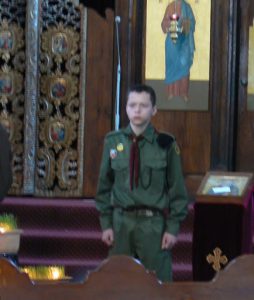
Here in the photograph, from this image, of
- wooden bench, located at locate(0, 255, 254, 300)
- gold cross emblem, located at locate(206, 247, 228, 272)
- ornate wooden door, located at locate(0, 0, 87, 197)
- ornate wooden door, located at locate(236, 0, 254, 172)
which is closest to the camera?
wooden bench, located at locate(0, 255, 254, 300)

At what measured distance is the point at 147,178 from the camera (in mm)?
5230

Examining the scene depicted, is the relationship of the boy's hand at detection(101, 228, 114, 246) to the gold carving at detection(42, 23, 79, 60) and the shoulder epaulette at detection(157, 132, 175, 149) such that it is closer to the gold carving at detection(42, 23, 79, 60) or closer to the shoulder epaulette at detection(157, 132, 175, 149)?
the shoulder epaulette at detection(157, 132, 175, 149)

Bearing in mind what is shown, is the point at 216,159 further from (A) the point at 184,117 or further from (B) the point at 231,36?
(B) the point at 231,36

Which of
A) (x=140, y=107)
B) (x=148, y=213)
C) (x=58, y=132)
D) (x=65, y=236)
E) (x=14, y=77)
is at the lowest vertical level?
(x=65, y=236)

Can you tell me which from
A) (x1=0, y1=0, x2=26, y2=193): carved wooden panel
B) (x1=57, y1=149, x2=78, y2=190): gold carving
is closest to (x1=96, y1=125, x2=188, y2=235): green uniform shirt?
(x1=57, y1=149, x2=78, y2=190): gold carving

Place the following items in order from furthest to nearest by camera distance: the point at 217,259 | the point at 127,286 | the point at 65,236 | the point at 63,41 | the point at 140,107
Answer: the point at 63,41
the point at 65,236
the point at 217,259
the point at 140,107
the point at 127,286

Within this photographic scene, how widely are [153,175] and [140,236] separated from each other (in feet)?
1.08

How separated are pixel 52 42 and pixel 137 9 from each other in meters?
0.79

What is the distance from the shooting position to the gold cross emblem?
5973mm

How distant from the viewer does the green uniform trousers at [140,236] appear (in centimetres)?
516

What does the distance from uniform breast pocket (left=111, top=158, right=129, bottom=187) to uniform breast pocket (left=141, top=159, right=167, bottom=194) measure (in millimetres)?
→ 89

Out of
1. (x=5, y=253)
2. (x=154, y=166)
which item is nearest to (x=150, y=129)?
(x=154, y=166)

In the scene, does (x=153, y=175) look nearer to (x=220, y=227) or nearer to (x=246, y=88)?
(x=220, y=227)

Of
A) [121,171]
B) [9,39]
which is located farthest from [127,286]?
[9,39]
